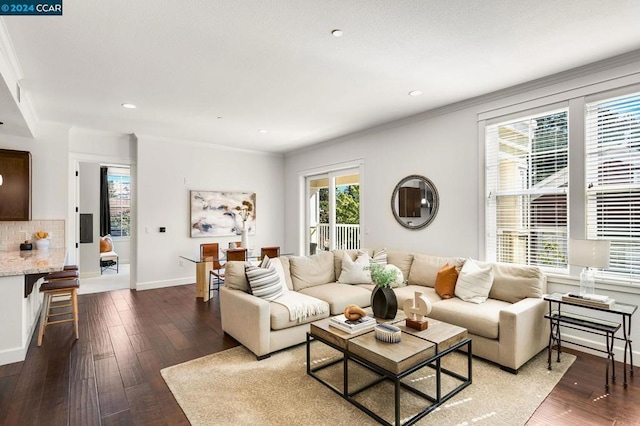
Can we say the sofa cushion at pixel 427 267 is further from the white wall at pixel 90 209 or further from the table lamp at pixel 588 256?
the white wall at pixel 90 209

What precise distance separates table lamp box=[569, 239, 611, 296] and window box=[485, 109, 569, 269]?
54cm

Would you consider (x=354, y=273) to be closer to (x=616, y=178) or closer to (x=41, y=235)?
(x=616, y=178)

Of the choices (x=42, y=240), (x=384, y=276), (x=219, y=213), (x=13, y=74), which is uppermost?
(x=13, y=74)

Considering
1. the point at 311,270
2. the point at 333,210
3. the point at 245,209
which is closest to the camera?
the point at 311,270

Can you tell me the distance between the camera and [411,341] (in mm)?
2404

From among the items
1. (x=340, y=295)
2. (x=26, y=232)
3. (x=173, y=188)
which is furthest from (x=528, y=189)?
(x=26, y=232)

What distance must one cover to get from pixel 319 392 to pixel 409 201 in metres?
3.16

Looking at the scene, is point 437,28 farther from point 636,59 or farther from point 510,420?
point 510,420

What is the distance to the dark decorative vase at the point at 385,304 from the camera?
2877 millimetres

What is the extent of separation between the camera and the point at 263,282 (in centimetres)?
340

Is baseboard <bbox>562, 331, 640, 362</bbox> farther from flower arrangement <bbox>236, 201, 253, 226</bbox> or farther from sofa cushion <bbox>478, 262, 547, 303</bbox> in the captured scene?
flower arrangement <bbox>236, 201, 253, 226</bbox>

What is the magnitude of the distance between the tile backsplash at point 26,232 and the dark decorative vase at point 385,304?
5030 millimetres

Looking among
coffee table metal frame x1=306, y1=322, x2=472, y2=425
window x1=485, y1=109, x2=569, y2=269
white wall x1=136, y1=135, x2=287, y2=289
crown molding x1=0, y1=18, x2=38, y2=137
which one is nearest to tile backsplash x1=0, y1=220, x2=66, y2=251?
white wall x1=136, y1=135, x2=287, y2=289

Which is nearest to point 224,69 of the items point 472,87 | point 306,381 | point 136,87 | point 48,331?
A: point 136,87
